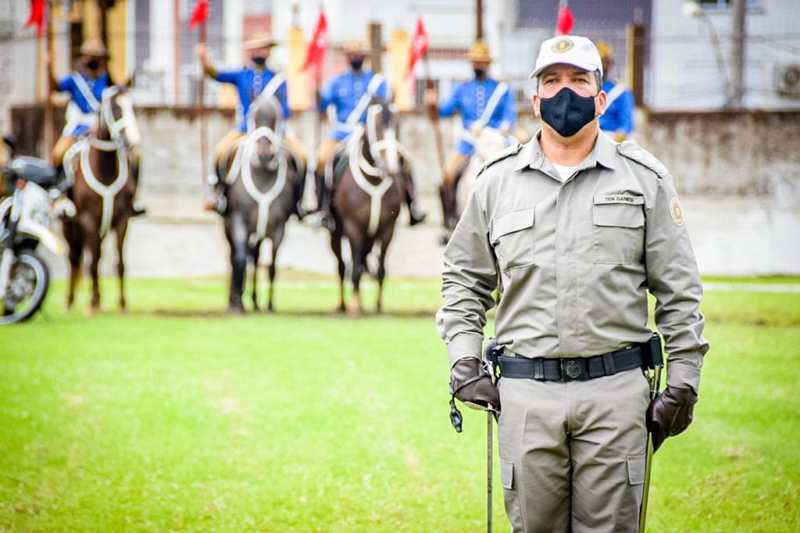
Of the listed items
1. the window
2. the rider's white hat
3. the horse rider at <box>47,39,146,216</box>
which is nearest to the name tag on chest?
the rider's white hat

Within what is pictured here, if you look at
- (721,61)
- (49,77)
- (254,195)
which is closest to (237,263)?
(254,195)

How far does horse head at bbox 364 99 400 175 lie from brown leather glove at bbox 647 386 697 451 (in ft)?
35.7

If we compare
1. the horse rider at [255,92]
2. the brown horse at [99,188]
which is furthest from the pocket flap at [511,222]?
the horse rider at [255,92]

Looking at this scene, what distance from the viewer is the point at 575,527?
457 centimetres

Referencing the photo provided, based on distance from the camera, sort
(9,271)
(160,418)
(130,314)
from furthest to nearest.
Result: (130,314) → (9,271) → (160,418)

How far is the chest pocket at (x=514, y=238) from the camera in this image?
462cm

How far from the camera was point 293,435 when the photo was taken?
9086 mm

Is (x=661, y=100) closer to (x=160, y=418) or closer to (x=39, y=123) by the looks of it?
(x=39, y=123)

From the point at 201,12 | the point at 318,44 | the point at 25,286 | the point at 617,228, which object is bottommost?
the point at 25,286

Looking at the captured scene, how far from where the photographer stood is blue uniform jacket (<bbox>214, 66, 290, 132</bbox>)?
16.3 meters

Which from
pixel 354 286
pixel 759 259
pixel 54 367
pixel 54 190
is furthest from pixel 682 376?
pixel 759 259

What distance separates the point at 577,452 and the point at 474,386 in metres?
0.46

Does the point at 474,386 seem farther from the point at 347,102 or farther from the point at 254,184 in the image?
the point at 347,102

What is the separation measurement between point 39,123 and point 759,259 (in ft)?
45.6
